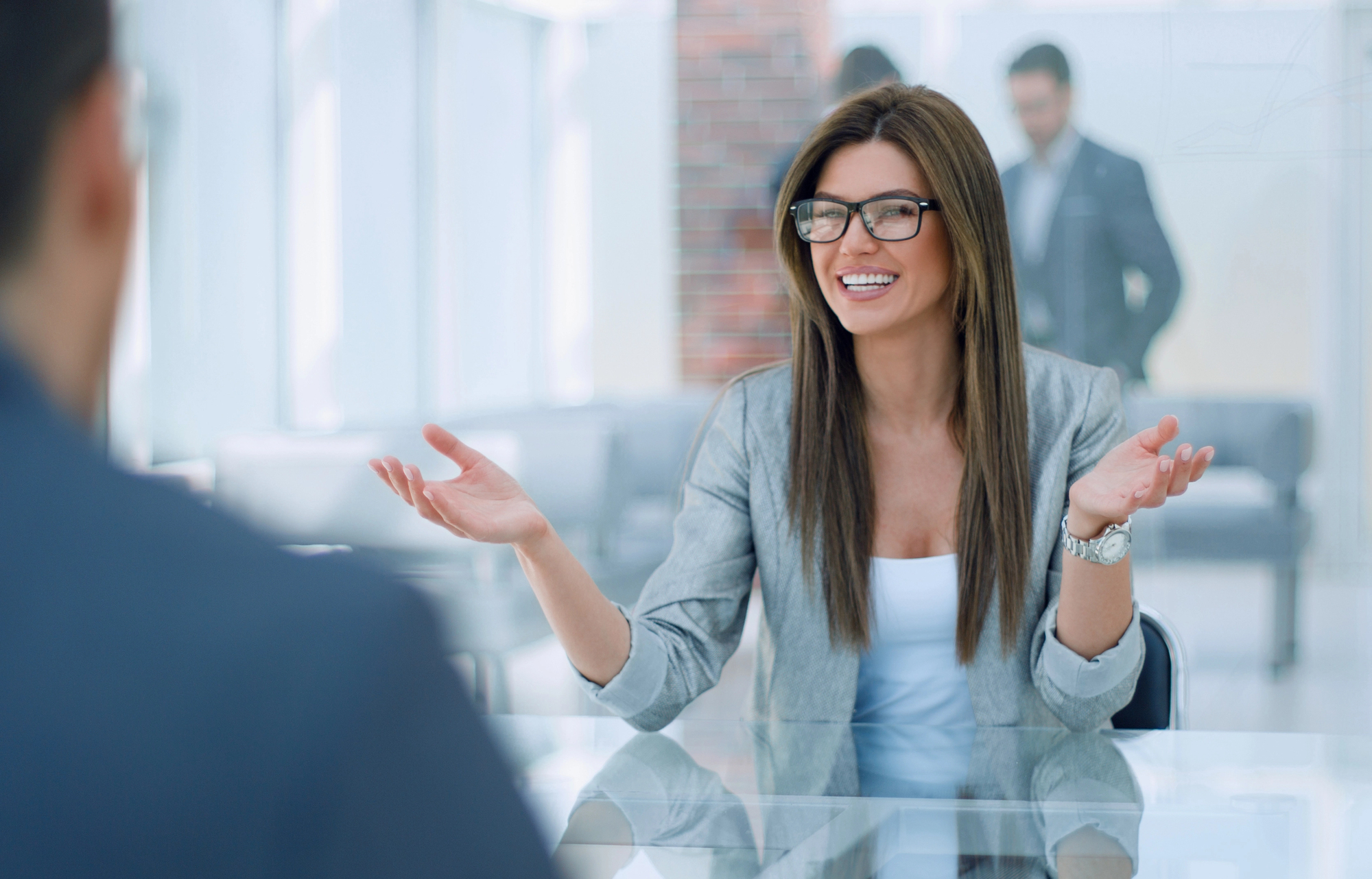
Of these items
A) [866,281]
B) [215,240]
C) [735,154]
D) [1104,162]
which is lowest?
[866,281]

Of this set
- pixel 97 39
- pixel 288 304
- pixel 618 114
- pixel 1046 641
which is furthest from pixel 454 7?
pixel 97 39

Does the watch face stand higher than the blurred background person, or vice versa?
the blurred background person

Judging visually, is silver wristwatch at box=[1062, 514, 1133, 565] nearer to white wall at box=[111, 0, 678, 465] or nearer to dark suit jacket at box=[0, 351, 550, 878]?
Result: dark suit jacket at box=[0, 351, 550, 878]

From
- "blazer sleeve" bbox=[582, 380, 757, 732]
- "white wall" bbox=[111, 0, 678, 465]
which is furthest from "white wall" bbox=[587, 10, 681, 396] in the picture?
"blazer sleeve" bbox=[582, 380, 757, 732]

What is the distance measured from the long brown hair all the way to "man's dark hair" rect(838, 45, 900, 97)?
2113 millimetres

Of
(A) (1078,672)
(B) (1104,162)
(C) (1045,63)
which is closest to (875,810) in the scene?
(A) (1078,672)

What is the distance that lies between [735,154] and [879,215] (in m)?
2.40

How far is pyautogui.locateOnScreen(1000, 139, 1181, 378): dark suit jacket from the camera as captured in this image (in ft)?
10.8

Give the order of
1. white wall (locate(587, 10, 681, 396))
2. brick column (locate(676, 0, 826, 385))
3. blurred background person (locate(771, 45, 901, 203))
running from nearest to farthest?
blurred background person (locate(771, 45, 901, 203)) → brick column (locate(676, 0, 826, 385)) → white wall (locate(587, 10, 681, 396))

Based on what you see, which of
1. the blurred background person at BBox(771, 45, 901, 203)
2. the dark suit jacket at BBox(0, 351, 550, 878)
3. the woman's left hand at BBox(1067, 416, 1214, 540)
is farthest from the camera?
the blurred background person at BBox(771, 45, 901, 203)

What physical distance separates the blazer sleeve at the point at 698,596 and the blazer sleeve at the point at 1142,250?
83.0 inches

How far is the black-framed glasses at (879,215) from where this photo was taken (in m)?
1.41

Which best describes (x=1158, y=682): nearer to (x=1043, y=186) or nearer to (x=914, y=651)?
(x=914, y=651)

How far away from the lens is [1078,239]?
3.28 m
